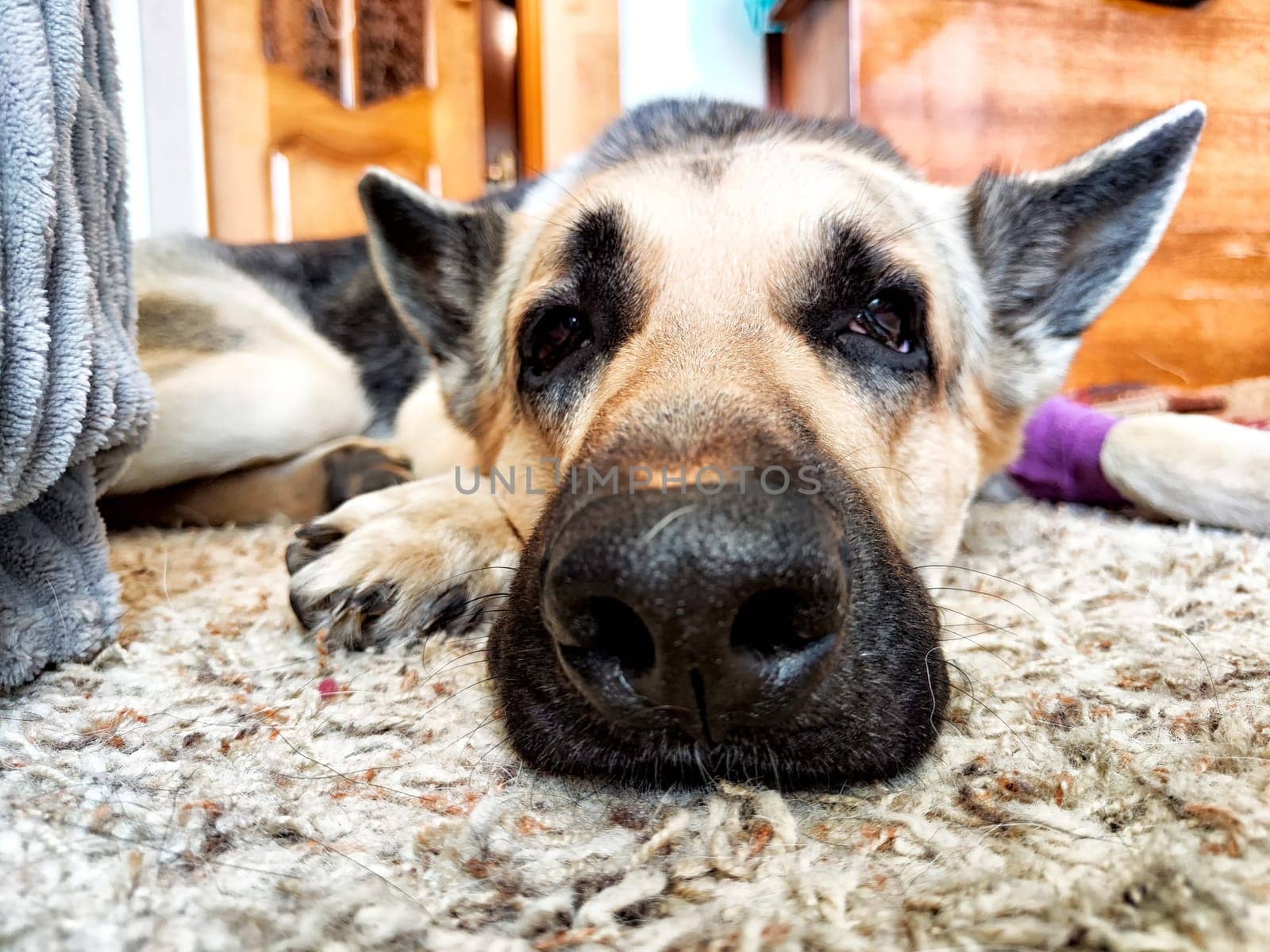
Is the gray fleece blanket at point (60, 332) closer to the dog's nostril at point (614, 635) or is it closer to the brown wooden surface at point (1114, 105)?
the dog's nostril at point (614, 635)

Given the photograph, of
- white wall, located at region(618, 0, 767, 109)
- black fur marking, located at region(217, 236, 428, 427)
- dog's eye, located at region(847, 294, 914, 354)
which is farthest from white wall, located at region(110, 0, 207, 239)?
dog's eye, located at region(847, 294, 914, 354)

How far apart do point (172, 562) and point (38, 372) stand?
3.04 feet

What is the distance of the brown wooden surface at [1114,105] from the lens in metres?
3.37

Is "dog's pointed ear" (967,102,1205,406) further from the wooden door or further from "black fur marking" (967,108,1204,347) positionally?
the wooden door

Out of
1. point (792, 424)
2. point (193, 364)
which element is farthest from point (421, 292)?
point (792, 424)

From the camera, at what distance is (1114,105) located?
3590 mm

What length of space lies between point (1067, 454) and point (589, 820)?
1831 millimetres

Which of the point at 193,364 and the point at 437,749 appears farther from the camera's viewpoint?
the point at 193,364

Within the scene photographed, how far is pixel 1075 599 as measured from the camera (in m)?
1.42

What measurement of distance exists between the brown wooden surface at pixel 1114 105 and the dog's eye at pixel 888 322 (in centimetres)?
223

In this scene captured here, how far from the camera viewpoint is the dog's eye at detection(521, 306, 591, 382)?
4.87 ft

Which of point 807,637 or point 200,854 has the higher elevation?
point 807,637

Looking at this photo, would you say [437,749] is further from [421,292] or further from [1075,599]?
[421,292]

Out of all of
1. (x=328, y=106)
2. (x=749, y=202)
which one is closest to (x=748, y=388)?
(x=749, y=202)
